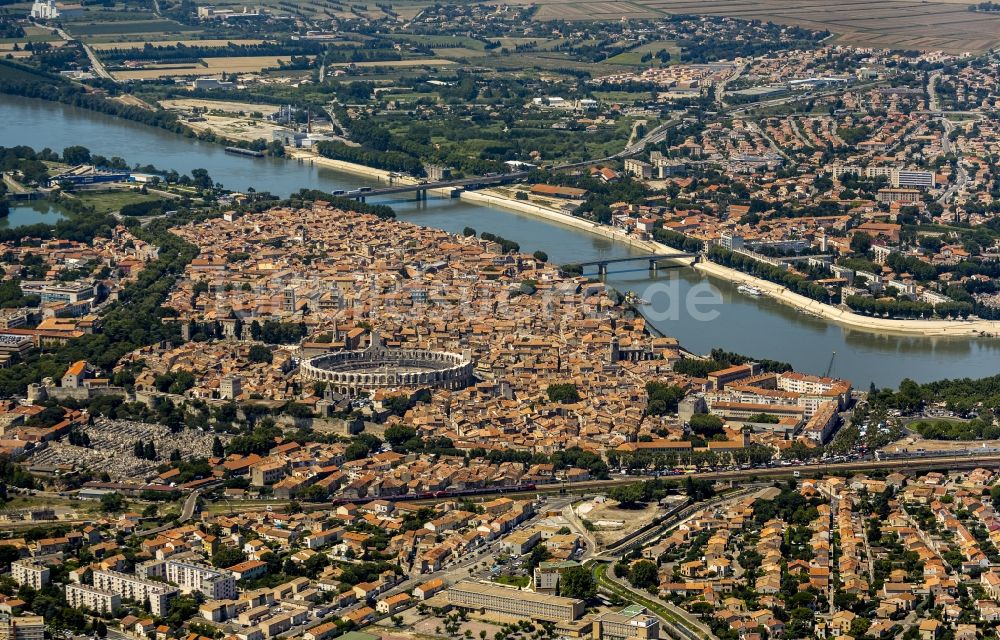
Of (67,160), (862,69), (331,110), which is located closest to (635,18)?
(862,69)

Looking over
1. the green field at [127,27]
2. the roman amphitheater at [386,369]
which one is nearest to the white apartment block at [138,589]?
the roman amphitheater at [386,369]

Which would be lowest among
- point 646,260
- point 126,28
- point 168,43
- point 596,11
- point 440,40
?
point 646,260

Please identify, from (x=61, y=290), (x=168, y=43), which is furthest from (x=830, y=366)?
(x=168, y=43)

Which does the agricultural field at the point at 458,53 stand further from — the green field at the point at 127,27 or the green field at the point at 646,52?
the green field at the point at 127,27

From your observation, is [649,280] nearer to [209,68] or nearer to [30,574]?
[30,574]

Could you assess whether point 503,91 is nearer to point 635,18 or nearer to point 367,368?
point 635,18

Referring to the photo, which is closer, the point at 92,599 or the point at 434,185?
the point at 92,599

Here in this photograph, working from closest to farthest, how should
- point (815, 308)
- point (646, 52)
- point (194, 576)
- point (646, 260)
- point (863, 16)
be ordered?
point (194, 576)
point (815, 308)
point (646, 260)
point (646, 52)
point (863, 16)
